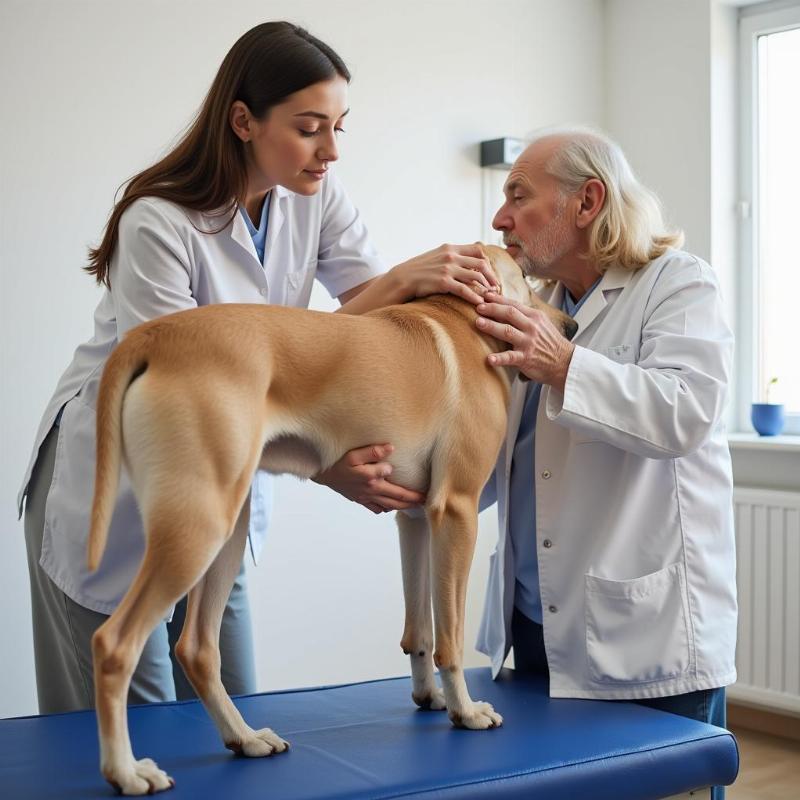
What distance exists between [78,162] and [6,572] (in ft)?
3.67

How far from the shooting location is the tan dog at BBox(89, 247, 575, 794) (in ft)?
3.87

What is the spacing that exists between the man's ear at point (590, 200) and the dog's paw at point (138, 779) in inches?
47.6

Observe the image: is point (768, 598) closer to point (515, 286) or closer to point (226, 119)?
point (515, 286)

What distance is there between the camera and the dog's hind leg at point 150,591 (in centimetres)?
117

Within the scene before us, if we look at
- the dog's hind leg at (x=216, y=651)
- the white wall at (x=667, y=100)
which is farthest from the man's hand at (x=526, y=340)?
the white wall at (x=667, y=100)

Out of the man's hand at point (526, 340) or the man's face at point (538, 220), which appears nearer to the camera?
the man's hand at point (526, 340)

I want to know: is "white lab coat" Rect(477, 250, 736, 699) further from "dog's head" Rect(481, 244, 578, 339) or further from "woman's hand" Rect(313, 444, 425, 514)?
"woman's hand" Rect(313, 444, 425, 514)

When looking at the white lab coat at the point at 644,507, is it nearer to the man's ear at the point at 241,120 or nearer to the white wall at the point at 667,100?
the man's ear at the point at 241,120

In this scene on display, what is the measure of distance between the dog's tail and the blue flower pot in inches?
115

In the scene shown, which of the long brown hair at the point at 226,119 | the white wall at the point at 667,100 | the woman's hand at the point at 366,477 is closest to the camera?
the woman's hand at the point at 366,477

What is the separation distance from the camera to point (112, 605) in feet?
5.77

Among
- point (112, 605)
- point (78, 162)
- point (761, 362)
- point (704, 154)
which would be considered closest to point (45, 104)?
point (78, 162)

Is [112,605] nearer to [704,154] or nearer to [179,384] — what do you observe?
[179,384]

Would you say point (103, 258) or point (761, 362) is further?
point (761, 362)
